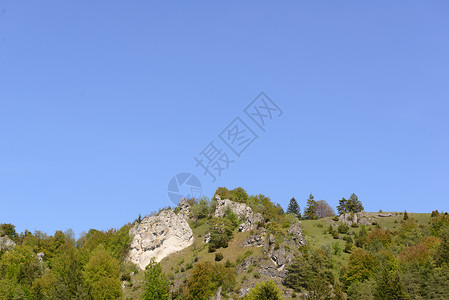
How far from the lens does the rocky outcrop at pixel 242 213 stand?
106 meters

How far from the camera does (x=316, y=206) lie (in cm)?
17238

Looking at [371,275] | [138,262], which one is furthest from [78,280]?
[371,275]

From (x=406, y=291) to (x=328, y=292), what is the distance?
11.8 meters

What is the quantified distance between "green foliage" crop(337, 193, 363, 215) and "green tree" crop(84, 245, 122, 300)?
89.5 m

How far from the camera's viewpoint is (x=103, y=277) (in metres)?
87.1

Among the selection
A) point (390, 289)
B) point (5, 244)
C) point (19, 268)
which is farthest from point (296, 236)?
point (5, 244)

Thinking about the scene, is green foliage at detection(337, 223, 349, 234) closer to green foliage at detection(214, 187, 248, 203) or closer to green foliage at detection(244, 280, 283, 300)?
green foliage at detection(214, 187, 248, 203)

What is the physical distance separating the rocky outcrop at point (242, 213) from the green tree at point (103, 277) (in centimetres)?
2989

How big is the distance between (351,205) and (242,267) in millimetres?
79831

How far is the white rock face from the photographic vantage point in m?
107

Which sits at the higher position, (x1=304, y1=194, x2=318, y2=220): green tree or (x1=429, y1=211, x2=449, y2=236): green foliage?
(x1=304, y1=194, x2=318, y2=220): green tree

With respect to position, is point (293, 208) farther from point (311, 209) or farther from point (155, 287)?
point (155, 287)

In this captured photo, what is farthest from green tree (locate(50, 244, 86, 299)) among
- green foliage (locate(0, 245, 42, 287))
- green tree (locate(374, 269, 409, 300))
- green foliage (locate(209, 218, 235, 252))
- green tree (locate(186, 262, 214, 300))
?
green tree (locate(374, 269, 409, 300))

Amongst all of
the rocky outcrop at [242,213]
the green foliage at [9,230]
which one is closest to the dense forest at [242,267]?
the rocky outcrop at [242,213]
